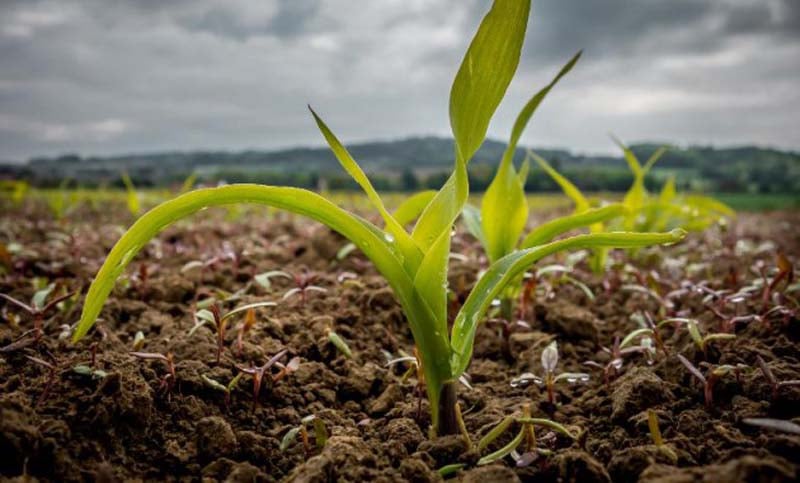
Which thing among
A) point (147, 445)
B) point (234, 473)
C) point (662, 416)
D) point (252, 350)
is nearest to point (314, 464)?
point (234, 473)

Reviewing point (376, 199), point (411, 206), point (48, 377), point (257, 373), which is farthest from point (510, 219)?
point (48, 377)

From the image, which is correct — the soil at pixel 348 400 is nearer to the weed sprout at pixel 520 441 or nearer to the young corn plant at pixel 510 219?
the weed sprout at pixel 520 441

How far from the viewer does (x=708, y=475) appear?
0.90 metres

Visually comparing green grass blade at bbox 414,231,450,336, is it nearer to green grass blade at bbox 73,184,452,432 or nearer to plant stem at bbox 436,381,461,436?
green grass blade at bbox 73,184,452,432

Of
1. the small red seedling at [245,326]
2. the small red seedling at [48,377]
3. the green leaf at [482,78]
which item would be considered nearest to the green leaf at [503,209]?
the green leaf at [482,78]

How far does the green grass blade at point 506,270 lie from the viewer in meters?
1.23

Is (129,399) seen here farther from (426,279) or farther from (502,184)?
(502,184)

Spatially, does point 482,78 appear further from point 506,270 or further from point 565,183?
point 565,183

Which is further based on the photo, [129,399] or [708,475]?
[129,399]

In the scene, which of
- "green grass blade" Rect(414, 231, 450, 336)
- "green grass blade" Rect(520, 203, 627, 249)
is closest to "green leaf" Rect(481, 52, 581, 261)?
"green grass blade" Rect(520, 203, 627, 249)

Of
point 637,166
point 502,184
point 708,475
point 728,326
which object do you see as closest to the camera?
point 708,475

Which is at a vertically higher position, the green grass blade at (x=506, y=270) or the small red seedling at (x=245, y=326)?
the green grass blade at (x=506, y=270)

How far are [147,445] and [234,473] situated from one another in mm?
253

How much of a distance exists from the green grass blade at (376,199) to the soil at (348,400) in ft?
1.34
